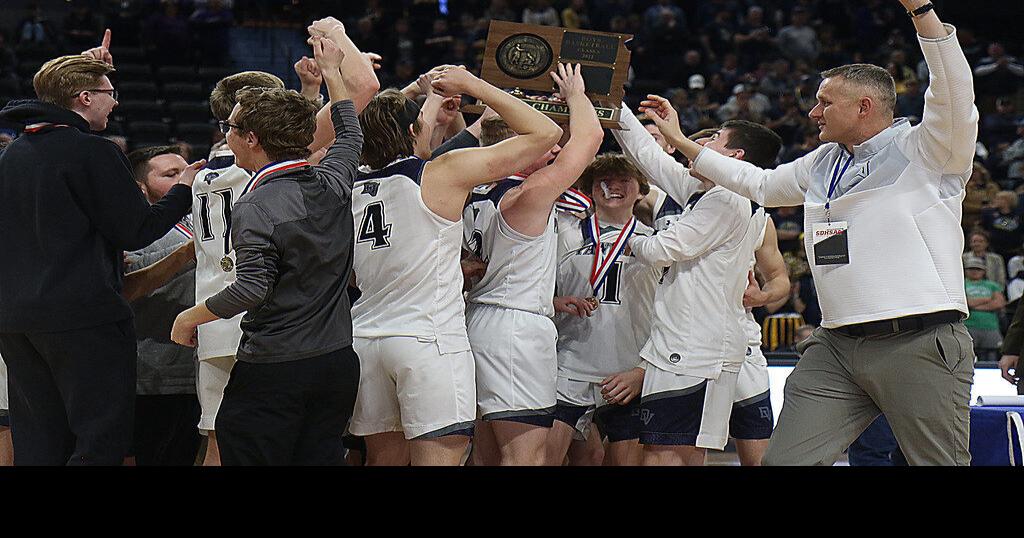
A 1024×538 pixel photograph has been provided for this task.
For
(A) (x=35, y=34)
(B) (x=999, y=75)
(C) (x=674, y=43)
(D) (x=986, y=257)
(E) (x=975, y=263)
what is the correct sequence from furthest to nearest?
(C) (x=674, y=43)
(B) (x=999, y=75)
(A) (x=35, y=34)
(D) (x=986, y=257)
(E) (x=975, y=263)

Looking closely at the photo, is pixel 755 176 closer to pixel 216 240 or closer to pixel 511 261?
pixel 511 261

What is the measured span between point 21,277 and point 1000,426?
173 inches

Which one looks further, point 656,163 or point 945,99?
point 656,163

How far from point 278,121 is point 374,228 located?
57 cm

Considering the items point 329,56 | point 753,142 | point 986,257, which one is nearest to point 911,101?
point 986,257

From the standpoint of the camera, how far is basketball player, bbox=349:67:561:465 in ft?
13.2

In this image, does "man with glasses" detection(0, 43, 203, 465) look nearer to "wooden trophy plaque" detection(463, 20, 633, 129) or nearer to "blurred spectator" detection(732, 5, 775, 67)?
"wooden trophy plaque" detection(463, 20, 633, 129)

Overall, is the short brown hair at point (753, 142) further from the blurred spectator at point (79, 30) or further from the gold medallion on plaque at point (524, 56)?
the blurred spectator at point (79, 30)

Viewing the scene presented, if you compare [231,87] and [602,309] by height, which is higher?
[231,87]

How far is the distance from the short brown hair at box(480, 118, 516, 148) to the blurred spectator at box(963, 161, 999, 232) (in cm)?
841

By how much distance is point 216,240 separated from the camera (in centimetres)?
425

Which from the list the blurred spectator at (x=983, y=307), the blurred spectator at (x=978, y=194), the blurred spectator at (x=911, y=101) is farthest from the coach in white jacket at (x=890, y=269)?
the blurred spectator at (x=911, y=101)

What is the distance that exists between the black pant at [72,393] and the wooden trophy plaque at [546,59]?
1.76 m
